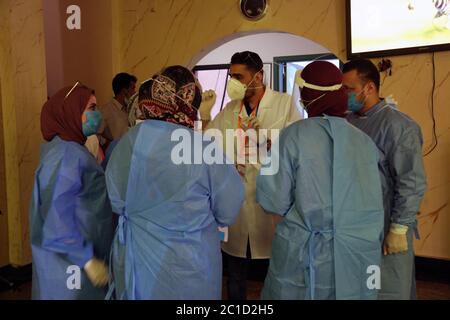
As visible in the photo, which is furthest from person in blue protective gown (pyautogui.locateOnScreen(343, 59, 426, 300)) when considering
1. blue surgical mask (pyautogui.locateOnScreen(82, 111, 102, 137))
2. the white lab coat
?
blue surgical mask (pyautogui.locateOnScreen(82, 111, 102, 137))

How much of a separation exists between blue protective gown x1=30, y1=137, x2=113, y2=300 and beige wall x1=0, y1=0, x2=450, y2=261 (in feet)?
5.00

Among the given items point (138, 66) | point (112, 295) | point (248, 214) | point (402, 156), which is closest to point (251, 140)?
point (248, 214)

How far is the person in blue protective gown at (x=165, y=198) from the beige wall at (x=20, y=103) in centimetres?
191

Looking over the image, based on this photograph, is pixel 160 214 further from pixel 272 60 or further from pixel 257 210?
pixel 272 60

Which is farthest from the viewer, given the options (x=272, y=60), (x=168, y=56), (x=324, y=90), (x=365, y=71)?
(x=272, y=60)

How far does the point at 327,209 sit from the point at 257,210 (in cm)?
74

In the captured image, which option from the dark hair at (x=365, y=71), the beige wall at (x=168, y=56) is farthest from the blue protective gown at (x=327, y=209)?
the beige wall at (x=168, y=56)

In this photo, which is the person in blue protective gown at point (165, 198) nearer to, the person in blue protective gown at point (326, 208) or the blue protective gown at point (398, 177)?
the person in blue protective gown at point (326, 208)

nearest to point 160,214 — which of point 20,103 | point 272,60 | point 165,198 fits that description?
point 165,198

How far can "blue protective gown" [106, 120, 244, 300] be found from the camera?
4.50 feet

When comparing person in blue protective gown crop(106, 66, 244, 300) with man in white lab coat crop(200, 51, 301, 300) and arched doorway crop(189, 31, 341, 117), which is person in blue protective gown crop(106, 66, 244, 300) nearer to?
man in white lab coat crop(200, 51, 301, 300)

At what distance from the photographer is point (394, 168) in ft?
5.78
